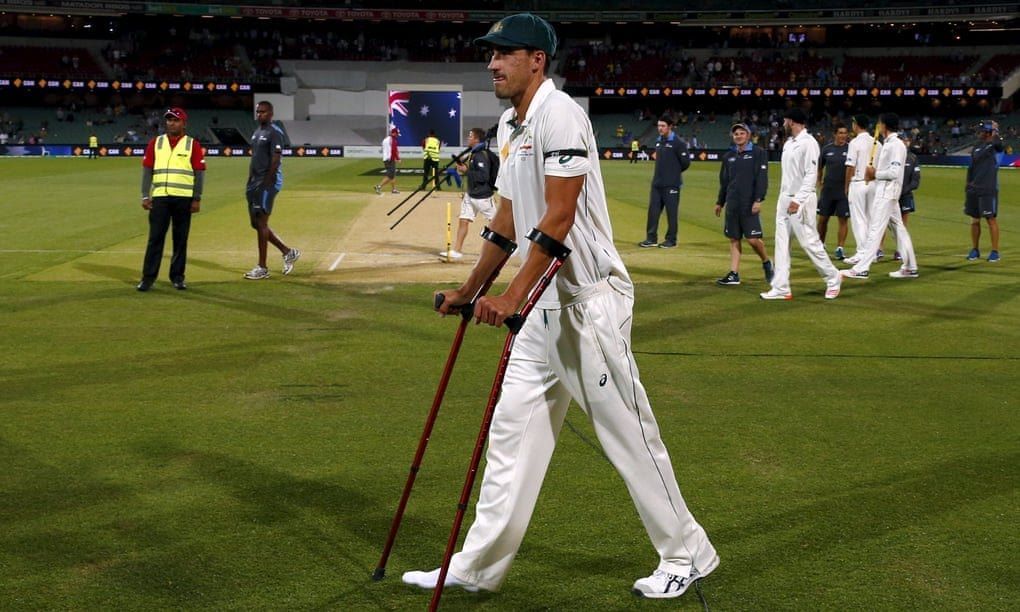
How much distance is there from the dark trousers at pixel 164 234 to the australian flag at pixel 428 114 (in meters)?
42.3

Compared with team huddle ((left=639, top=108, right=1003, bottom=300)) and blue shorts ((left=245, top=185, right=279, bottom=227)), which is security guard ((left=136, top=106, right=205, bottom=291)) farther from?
team huddle ((left=639, top=108, right=1003, bottom=300))

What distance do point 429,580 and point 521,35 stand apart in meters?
2.36

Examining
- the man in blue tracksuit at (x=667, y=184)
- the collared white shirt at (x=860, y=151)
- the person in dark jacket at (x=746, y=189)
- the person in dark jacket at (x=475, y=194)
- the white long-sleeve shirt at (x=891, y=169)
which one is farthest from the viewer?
the man in blue tracksuit at (x=667, y=184)

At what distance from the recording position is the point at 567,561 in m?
4.97

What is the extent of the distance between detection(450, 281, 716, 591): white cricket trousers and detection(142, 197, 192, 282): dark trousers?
9.67 metres

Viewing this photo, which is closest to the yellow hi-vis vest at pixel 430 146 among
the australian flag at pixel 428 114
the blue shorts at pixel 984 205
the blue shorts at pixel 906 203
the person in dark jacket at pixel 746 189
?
the blue shorts at pixel 906 203

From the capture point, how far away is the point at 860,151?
51.7ft

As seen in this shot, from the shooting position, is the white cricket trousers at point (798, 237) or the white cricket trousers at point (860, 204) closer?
the white cricket trousers at point (798, 237)

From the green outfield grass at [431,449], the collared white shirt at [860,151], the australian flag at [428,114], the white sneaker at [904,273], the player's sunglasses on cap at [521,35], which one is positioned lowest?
the green outfield grass at [431,449]

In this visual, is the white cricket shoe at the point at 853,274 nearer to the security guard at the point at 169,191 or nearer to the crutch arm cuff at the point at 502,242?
the security guard at the point at 169,191

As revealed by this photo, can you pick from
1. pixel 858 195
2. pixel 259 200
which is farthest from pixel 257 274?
pixel 858 195

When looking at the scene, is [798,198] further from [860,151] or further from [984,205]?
[984,205]

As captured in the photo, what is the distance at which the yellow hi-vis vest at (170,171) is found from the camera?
13258mm

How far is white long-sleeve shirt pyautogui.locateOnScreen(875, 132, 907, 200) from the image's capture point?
49.1 feet
